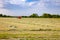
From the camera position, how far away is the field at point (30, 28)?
7.47ft

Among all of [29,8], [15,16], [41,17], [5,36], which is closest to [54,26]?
[41,17]

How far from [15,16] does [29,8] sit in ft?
0.82

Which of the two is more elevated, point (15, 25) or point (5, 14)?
point (5, 14)

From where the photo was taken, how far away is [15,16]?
2324 millimetres

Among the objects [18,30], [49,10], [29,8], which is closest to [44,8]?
[49,10]

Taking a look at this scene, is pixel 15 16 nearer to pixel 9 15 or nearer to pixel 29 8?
pixel 9 15

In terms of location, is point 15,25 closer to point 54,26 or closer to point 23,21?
point 23,21

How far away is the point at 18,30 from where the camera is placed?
7.54 feet

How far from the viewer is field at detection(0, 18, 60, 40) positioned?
228cm

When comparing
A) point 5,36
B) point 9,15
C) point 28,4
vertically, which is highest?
point 28,4

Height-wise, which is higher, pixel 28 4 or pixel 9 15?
pixel 28 4

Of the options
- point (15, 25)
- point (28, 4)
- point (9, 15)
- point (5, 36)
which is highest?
point (28, 4)

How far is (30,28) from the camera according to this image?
91.1 inches

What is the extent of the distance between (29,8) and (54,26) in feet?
1.57
